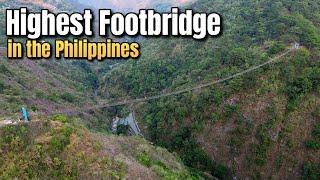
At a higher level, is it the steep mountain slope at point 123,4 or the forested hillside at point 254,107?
the steep mountain slope at point 123,4

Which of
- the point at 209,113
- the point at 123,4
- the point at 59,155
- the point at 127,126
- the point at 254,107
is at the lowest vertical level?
the point at 127,126

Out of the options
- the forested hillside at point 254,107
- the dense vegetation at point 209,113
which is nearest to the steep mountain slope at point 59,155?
the dense vegetation at point 209,113

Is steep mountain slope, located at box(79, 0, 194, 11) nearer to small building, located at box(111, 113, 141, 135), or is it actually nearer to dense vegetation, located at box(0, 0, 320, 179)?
dense vegetation, located at box(0, 0, 320, 179)

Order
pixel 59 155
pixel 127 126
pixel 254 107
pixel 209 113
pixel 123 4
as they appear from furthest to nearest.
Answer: pixel 123 4, pixel 127 126, pixel 209 113, pixel 254 107, pixel 59 155

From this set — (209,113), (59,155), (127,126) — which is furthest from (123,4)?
(59,155)

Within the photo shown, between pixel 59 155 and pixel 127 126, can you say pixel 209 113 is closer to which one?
pixel 127 126

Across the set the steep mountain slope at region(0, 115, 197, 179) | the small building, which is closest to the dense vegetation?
the steep mountain slope at region(0, 115, 197, 179)

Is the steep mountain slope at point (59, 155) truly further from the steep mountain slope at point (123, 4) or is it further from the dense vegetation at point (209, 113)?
the steep mountain slope at point (123, 4)

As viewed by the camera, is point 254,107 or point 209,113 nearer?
point 254,107

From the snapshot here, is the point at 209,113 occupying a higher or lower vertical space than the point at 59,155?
lower
